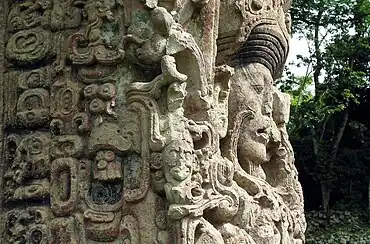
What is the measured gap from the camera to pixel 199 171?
3.25 metres

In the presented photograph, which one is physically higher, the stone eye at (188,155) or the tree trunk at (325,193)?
the tree trunk at (325,193)

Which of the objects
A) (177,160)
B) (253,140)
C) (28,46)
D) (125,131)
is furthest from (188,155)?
(28,46)

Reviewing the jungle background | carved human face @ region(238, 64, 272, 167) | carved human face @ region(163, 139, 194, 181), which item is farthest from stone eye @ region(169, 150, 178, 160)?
the jungle background

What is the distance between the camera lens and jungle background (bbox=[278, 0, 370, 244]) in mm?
17766

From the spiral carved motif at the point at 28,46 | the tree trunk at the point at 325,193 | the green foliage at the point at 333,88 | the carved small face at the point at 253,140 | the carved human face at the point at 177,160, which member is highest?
the green foliage at the point at 333,88

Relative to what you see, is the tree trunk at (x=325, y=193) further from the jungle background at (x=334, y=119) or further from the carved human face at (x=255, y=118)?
the carved human face at (x=255, y=118)

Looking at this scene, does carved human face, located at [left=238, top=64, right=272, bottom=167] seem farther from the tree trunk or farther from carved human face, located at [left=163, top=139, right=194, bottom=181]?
the tree trunk

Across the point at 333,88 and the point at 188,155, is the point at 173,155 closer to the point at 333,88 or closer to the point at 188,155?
the point at 188,155

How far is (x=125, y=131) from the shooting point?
3256 millimetres

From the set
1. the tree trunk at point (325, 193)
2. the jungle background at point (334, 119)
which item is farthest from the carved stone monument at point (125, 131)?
the tree trunk at point (325, 193)

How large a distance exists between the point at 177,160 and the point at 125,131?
302 millimetres

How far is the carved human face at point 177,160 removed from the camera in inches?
122

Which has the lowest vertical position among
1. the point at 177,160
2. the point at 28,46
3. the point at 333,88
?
the point at 177,160

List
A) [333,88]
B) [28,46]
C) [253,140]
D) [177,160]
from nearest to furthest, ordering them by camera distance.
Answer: [177,160]
[28,46]
[253,140]
[333,88]
